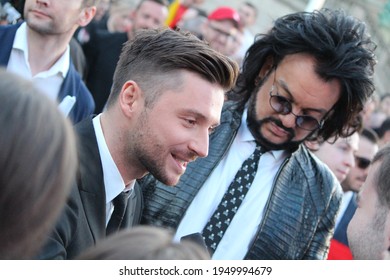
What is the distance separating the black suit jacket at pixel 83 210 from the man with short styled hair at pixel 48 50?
142 cm

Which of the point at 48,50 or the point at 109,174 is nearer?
the point at 109,174

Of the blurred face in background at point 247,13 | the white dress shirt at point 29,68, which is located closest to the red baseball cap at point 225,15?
the white dress shirt at point 29,68

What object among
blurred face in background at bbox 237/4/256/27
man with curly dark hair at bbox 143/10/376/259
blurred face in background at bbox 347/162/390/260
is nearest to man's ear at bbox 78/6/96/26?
man with curly dark hair at bbox 143/10/376/259

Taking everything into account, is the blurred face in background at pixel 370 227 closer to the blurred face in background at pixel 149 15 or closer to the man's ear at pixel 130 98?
the man's ear at pixel 130 98

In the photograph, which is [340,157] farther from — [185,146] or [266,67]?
[185,146]

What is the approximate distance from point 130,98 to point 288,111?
943 millimetres

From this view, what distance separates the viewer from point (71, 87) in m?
4.11

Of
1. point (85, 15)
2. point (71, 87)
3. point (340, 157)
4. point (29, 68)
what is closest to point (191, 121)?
point (71, 87)

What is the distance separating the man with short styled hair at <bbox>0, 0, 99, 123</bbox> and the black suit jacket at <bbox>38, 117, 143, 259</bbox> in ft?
4.67

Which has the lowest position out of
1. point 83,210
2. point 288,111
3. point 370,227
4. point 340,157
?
point 340,157
